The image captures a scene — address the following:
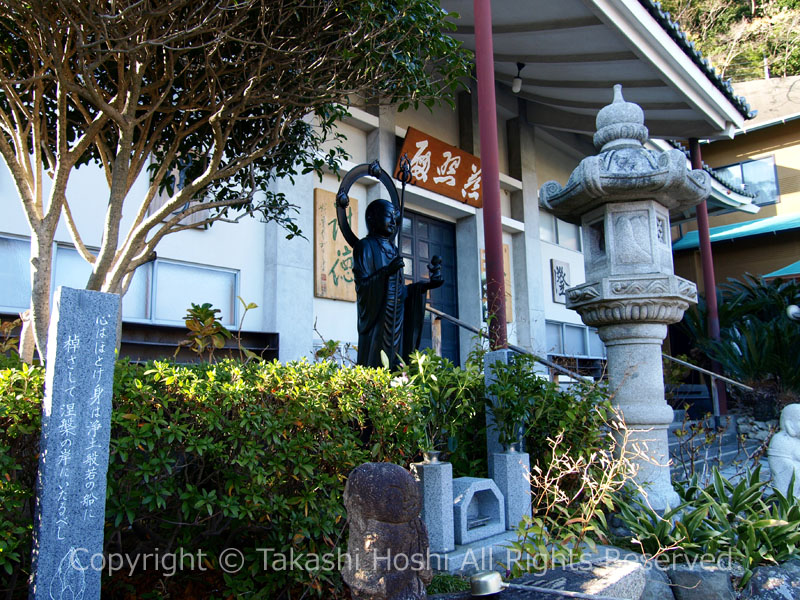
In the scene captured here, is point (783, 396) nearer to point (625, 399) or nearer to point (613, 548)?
point (625, 399)

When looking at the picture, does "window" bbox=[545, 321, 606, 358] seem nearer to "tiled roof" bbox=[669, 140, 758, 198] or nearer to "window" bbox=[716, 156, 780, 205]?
"tiled roof" bbox=[669, 140, 758, 198]

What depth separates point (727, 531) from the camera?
4.40 metres

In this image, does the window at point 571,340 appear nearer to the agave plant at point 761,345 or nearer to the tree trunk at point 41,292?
the agave plant at point 761,345

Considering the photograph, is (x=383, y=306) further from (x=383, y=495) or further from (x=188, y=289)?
(x=188, y=289)

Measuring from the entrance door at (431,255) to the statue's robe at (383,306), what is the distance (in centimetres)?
572

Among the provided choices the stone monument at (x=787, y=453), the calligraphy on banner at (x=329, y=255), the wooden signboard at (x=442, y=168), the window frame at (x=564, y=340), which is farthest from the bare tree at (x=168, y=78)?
the window frame at (x=564, y=340)

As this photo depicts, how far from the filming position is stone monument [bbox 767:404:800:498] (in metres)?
5.21

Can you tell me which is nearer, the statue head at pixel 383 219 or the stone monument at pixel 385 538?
the stone monument at pixel 385 538

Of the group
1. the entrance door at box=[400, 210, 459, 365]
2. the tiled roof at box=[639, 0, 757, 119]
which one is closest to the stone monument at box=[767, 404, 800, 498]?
the entrance door at box=[400, 210, 459, 365]

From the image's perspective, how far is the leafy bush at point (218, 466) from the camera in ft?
9.86

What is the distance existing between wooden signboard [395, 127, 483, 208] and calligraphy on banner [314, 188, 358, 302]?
185cm

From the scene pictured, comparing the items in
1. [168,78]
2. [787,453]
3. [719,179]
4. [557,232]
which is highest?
[719,179]

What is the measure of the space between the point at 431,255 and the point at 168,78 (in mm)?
7744

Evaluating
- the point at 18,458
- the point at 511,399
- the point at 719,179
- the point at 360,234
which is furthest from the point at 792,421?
the point at 719,179
